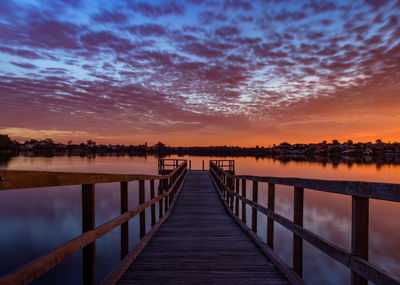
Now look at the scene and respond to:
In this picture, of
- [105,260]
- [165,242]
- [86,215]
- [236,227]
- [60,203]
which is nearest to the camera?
[86,215]

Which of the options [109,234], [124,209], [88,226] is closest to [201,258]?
[124,209]

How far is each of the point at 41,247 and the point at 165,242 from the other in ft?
30.4

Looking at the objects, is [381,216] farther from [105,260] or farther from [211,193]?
[105,260]

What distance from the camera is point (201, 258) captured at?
373 centimetres

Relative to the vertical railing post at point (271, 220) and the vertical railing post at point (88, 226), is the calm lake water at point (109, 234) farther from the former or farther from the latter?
the vertical railing post at point (88, 226)

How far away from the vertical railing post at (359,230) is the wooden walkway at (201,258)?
4.50 ft

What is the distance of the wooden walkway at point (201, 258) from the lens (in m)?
3.05

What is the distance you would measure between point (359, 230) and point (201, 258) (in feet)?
8.04

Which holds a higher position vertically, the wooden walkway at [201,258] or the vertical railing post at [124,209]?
the vertical railing post at [124,209]

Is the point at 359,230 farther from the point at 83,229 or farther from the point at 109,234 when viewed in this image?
the point at 109,234

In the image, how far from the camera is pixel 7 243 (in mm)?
10789

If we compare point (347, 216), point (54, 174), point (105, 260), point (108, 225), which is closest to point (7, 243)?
point (105, 260)

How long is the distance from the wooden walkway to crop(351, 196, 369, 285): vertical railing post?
4.50 feet

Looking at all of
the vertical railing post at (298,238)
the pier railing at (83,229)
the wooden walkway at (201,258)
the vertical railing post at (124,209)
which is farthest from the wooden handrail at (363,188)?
the vertical railing post at (124,209)
